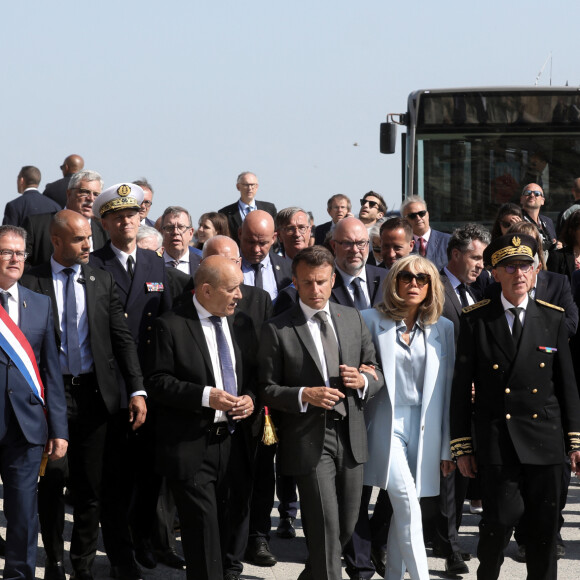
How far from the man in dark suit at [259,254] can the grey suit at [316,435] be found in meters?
1.72

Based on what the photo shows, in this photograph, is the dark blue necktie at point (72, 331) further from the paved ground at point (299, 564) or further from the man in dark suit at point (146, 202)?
the man in dark suit at point (146, 202)

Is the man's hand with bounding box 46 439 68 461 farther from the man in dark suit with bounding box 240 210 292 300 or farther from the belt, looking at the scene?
the man in dark suit with bounding box 240 210 292 300

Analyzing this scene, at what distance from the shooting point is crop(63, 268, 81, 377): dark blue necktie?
6848mm

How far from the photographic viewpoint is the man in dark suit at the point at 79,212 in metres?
8.14

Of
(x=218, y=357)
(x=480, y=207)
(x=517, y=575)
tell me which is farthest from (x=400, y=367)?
(x=480, y=207)

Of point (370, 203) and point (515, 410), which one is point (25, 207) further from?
point (515, 410)

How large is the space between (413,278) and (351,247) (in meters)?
1.25

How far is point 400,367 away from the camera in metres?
6.64

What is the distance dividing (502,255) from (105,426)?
255 centimetres

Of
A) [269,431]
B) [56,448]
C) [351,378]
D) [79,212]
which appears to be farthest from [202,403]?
[79,212]

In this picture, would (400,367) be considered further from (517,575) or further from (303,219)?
(303,219)

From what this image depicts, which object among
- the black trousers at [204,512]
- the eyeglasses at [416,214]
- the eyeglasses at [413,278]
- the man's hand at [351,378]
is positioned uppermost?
the eyeglasses at [416,214]

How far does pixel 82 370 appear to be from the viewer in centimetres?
688

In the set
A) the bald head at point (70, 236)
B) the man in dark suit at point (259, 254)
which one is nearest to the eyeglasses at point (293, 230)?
the man in dark suit at point (259, 254)
